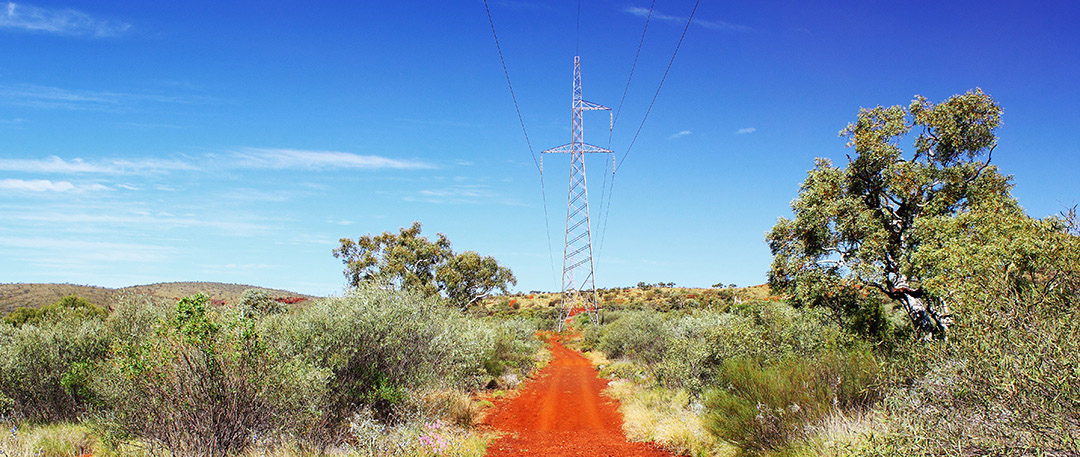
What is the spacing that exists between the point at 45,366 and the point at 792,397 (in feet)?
50.7

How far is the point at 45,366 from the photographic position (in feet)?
41.0

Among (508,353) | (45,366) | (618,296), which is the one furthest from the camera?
(618,296)

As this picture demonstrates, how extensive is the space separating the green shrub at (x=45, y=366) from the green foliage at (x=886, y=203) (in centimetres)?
1580

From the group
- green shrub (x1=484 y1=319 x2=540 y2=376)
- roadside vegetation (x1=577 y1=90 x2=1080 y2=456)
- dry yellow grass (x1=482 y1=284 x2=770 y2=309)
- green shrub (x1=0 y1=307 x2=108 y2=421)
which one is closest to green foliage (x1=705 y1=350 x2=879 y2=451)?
roadside vegetation (x1=577 y1=90 x2=1080 y2=456)

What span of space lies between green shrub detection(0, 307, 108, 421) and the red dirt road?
9.20 m

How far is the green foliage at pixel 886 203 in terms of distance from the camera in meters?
11.8

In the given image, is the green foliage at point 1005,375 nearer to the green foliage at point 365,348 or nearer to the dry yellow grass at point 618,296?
the green foliage at point 365,348

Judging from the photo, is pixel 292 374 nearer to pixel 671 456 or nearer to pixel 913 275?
pixel 671 456

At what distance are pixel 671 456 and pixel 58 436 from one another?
11.3 m

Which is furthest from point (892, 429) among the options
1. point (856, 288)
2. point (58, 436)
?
point (58, 436)

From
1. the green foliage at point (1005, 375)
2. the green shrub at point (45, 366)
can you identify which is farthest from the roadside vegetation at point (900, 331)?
the green shrub at point (45, 366)

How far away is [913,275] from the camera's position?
11055mm

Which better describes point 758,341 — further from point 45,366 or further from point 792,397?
point 45,366

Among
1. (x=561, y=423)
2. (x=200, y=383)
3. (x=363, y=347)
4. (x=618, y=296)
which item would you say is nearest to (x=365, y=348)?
(x=363, y=347)
